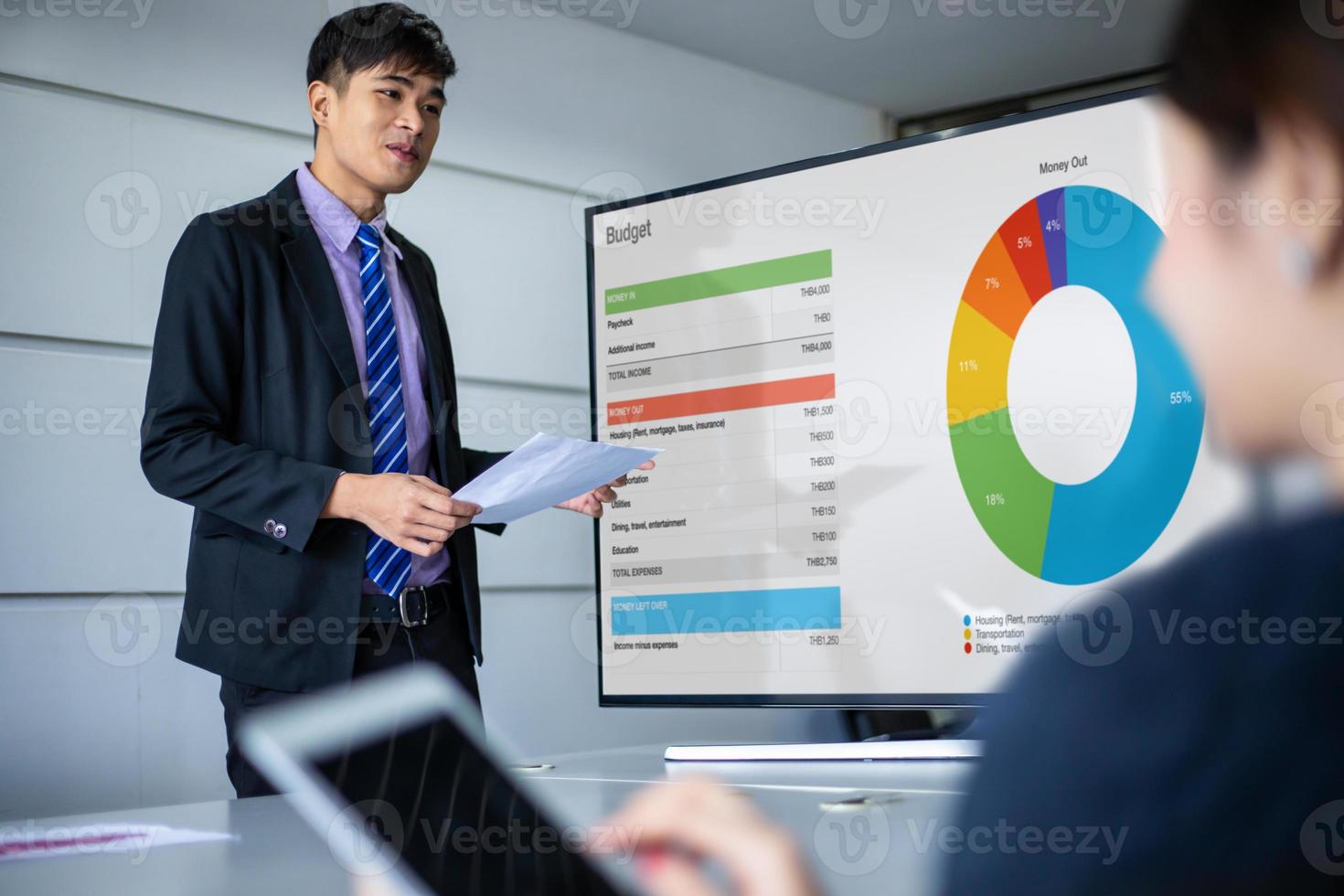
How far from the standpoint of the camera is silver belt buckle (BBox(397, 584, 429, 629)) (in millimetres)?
2016

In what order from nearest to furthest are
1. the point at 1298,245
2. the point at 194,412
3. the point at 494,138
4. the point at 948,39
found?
the point at 1298,245 < the point at 194,412 < the point at 494,138 < the point at 948,39

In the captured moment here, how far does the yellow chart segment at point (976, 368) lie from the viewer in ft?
6.56

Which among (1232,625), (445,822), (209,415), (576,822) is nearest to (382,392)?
(209,415)

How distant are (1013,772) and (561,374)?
3.47 m

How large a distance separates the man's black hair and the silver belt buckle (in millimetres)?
961

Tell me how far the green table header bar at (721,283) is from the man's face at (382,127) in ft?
1.67

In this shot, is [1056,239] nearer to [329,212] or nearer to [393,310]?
[393,310]

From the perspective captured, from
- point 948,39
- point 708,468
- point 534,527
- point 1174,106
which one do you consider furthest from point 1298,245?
point 948,39

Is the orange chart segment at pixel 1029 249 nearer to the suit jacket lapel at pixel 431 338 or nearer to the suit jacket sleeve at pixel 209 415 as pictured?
the suit jacket lapel at pixel 431 338

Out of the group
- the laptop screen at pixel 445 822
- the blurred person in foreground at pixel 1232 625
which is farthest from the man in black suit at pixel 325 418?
the blurred person in foreground at pixel 1232 625

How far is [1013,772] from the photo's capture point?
39cm

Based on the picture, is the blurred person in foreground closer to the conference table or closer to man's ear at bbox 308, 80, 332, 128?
the conference table

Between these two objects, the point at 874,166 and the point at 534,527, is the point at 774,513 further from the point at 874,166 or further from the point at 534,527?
the point at 534,527

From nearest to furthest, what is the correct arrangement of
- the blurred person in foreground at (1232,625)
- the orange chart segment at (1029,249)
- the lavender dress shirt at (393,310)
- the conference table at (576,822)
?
the blurred person in foreground at (1232,625) → the conference table at (576,822) → the orange chart segment at (1029,249) → the lavender dress shirt at (393,310)
